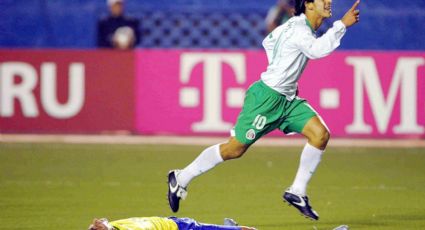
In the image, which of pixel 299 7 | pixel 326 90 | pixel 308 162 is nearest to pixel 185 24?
pixel 326 90

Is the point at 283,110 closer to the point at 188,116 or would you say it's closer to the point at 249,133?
the point at 249,133

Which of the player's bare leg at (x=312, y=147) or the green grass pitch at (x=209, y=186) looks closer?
the player's bare leg at (x=312, y=147)

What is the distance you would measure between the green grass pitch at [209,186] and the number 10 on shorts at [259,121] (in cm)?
82

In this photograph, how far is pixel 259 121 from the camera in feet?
32.8

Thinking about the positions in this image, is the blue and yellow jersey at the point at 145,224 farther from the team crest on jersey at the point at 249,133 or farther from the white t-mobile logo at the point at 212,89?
the white t-mobile logo at the point at 212,89

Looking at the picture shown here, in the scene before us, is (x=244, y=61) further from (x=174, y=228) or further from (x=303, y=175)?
(x=174, y=228)

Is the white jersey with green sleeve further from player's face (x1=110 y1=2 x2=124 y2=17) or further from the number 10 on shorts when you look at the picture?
player's face (x1=110 y1=2 x2=124 y2=17)

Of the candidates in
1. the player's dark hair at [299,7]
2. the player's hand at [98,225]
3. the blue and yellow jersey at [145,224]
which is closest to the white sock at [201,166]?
the player's dark hair at [299,7]

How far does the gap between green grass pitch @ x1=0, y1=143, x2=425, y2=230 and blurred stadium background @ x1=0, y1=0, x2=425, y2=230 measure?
0.02 m

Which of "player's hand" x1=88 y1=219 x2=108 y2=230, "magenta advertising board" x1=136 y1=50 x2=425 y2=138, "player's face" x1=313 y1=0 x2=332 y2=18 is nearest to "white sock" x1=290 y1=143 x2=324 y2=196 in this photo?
"player's face" x1=313 y1=0 x2=332 y2=18

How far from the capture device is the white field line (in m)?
17.2

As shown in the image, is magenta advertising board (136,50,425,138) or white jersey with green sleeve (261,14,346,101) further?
magenta advertising board (136,50,425,138)

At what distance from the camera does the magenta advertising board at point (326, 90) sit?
17344mm

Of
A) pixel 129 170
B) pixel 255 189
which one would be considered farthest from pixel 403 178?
pixel 129 170
